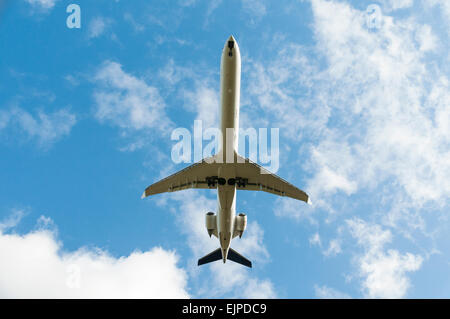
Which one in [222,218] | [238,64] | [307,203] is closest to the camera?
[238,64]

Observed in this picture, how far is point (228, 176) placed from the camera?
111 feet

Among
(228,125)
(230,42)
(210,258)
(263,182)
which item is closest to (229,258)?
(210,258)

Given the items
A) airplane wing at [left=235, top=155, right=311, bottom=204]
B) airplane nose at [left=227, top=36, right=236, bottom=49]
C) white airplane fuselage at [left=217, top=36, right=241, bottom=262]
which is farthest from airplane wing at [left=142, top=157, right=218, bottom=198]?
airplane nose at [left=227, top=36, right=236, bottom=49]

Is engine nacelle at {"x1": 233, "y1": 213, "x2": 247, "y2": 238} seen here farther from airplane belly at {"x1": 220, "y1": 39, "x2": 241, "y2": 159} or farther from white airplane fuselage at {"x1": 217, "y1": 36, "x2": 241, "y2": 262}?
airplane belly at {"x1": 220, "y1": 39, "x2": 241, "y2": 159}

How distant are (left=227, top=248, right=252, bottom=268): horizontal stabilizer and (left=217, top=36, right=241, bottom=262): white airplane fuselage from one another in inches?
352

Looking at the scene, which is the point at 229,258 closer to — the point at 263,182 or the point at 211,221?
the point at 211,221

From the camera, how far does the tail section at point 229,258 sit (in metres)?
43.1

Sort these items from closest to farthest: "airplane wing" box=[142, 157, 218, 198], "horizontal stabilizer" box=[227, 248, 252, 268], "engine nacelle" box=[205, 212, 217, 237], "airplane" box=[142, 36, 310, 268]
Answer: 1. "airplane" box=[142, 36, 310, 268]
2. "airplane wing" box=[142, 157, 218, 198]
3. "engine nacelle" box=[205, 212, 217, 237]
4. "horizontal stabilizer" box=[227, 248, 252, 268]

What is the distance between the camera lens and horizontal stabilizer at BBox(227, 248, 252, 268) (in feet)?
143
